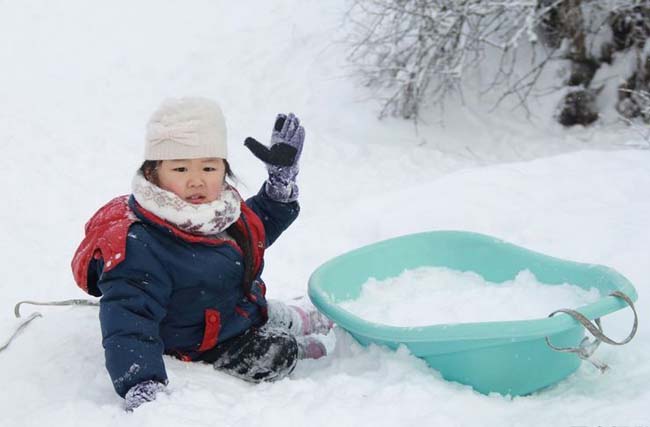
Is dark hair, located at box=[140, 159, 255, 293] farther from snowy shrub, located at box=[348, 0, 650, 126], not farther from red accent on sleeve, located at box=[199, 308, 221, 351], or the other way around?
snowy shrub, located at box=[348, 0, 650, 126]

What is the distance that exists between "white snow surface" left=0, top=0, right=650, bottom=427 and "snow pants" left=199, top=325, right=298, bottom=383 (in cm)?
6

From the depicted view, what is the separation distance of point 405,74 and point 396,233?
90.1 inches

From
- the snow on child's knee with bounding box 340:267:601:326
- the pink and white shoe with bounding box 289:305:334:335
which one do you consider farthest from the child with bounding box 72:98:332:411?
the snow on child's knee with bounding box 340:267:601:326

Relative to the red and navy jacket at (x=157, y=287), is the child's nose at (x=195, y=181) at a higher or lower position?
higher

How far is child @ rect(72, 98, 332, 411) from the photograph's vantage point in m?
1.82

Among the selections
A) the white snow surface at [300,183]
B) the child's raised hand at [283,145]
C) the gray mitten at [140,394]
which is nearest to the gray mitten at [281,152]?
the child's raised hand at [283,145]

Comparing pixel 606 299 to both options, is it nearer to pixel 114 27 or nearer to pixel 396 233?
pixel 396 233

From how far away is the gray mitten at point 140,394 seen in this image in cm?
174

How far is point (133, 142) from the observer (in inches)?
186

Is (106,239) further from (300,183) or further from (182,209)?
(300,183)

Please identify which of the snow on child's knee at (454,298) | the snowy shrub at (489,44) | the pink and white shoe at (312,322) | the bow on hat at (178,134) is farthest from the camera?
the snowy shrub at (489,44)

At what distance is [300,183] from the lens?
4.48 metres

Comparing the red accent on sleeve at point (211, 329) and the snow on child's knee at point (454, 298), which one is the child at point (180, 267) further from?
the snow on child's knee at point (454, 298)

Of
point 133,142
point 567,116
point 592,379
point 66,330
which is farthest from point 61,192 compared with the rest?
point 567,116
